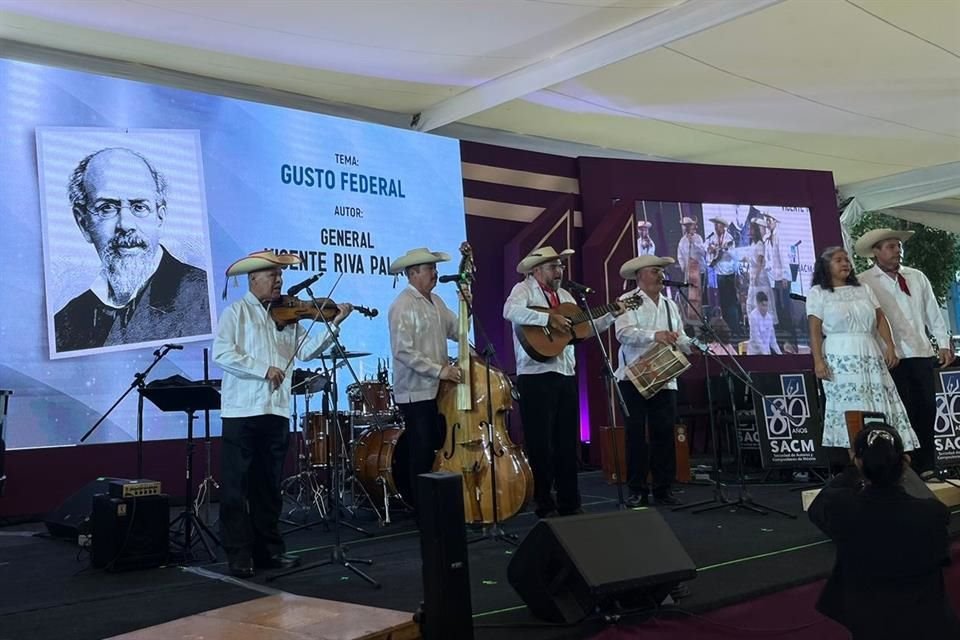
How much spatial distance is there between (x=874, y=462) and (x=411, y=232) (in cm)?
620

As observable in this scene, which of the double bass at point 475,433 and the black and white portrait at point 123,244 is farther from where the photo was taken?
the black and white portrait at point 123,244

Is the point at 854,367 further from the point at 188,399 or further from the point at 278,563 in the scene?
the point at 188,399

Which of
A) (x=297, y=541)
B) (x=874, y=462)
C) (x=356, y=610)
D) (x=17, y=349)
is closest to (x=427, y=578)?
(x=356, y=610)

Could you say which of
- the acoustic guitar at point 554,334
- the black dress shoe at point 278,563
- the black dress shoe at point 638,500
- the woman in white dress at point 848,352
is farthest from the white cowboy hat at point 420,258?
the woman in white dress at point 848,352

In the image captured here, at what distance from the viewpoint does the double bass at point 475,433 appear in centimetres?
486

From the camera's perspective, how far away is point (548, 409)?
5.25 m

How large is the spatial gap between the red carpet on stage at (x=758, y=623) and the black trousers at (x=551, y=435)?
70.5 inches

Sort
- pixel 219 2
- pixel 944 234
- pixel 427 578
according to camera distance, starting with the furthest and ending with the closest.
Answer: pixel 944 234 → pixel 219 2 → pixel 427 578

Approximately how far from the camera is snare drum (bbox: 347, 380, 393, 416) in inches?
249

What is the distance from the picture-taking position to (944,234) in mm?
15023

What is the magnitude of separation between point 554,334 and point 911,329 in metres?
2.30

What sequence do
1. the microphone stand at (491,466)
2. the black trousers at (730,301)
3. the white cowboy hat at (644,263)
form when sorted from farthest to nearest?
the black trousers at (730,301), the white cowboy hat at (644,263), the microphone stand at (491,466)

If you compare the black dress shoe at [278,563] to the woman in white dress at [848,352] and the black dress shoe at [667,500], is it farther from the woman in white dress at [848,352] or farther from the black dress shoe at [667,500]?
the woman in white dress at [848,352]

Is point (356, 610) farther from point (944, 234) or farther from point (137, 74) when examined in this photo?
point (944, 234)
